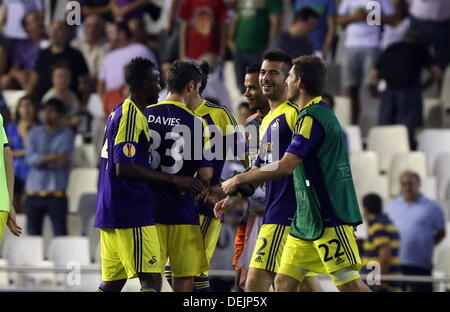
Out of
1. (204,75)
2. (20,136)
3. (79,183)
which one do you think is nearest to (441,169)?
(79,183)

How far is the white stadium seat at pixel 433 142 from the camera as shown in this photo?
1688cm

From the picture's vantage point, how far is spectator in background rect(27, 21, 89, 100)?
17547 mm

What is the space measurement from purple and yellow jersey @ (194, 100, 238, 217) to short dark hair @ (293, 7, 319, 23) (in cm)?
595

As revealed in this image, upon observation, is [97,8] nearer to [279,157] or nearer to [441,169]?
[441,169]

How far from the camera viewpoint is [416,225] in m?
15.1

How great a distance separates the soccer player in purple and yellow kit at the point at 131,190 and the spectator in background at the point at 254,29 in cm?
720

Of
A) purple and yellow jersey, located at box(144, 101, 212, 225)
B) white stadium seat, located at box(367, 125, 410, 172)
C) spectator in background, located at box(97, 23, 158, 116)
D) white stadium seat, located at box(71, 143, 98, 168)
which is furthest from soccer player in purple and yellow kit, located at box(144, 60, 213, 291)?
white stadium seat, located at box(71, 143, 98, 168)

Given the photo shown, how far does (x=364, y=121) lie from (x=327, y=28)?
130cm

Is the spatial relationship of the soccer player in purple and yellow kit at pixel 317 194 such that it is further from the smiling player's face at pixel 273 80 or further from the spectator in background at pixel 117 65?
the spectator in background at pixel 117 65

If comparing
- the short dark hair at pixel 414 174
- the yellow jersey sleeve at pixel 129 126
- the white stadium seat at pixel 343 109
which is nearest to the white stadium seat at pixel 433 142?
the white stadium seat at pixel 343 109

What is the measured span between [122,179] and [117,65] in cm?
730

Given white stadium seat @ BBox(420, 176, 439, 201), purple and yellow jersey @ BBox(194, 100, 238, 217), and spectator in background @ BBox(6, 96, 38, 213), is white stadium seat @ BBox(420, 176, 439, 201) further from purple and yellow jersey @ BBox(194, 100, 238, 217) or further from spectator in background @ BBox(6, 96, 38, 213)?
purple and yellow jersey @ BBox(194, 100, 238, 217)

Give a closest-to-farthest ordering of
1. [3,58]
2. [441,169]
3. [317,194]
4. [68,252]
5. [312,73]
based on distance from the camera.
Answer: [317,194]
[312,73]
[68,252]
[441,169]
[3,58]
